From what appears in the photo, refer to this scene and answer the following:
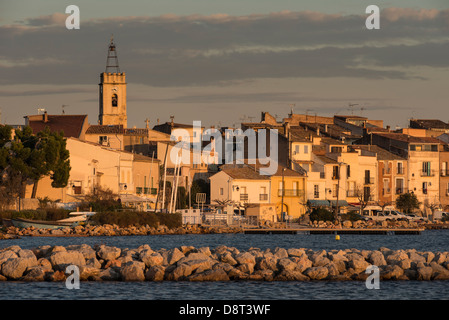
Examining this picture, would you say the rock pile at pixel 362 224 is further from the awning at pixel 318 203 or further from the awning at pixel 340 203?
the awning at pixel 340 203

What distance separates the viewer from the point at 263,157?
76.8m

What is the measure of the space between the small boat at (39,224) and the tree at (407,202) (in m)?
35.3

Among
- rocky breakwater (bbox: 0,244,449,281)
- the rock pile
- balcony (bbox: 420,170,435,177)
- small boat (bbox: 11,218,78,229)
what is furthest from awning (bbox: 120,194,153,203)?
rocky breakwater (bbox: 0,244,449,281)

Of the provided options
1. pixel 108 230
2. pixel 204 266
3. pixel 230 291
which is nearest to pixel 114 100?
pixel 108 230

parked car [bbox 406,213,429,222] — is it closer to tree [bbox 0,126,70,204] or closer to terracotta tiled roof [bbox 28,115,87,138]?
terracotta tiled roof [bbox 28,115,87,138]

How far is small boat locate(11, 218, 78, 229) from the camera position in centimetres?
5134

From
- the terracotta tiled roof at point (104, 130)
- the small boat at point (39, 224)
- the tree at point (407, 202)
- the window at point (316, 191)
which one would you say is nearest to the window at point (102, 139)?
the terracotta tiled roof at point (104, 130)
